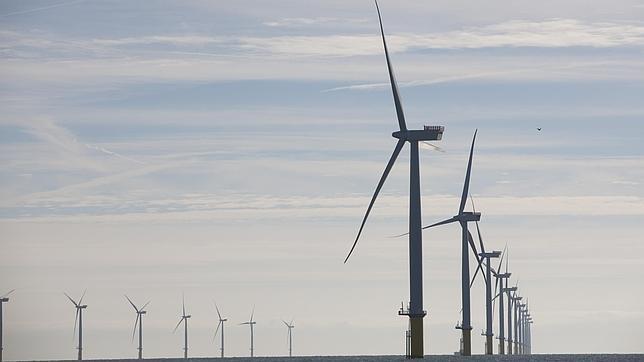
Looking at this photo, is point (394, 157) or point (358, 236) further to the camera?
point (394, 157)

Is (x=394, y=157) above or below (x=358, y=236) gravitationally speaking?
above

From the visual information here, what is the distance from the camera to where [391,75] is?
194750 millimetres

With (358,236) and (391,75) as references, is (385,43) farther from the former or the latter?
(358,236)

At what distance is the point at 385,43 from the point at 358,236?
25.5m

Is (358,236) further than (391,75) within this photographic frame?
No

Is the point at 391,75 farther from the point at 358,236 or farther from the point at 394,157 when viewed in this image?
the point at 358,236

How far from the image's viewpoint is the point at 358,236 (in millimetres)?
177375

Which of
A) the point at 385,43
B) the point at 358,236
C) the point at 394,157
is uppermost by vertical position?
the point at 385,43

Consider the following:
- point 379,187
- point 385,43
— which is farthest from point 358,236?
point 385,43

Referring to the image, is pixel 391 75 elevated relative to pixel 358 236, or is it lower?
elevated

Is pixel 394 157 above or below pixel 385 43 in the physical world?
below

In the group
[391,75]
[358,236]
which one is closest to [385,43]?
[391,75]

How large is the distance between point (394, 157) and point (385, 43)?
14.6 m

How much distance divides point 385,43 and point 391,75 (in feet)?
25.0
